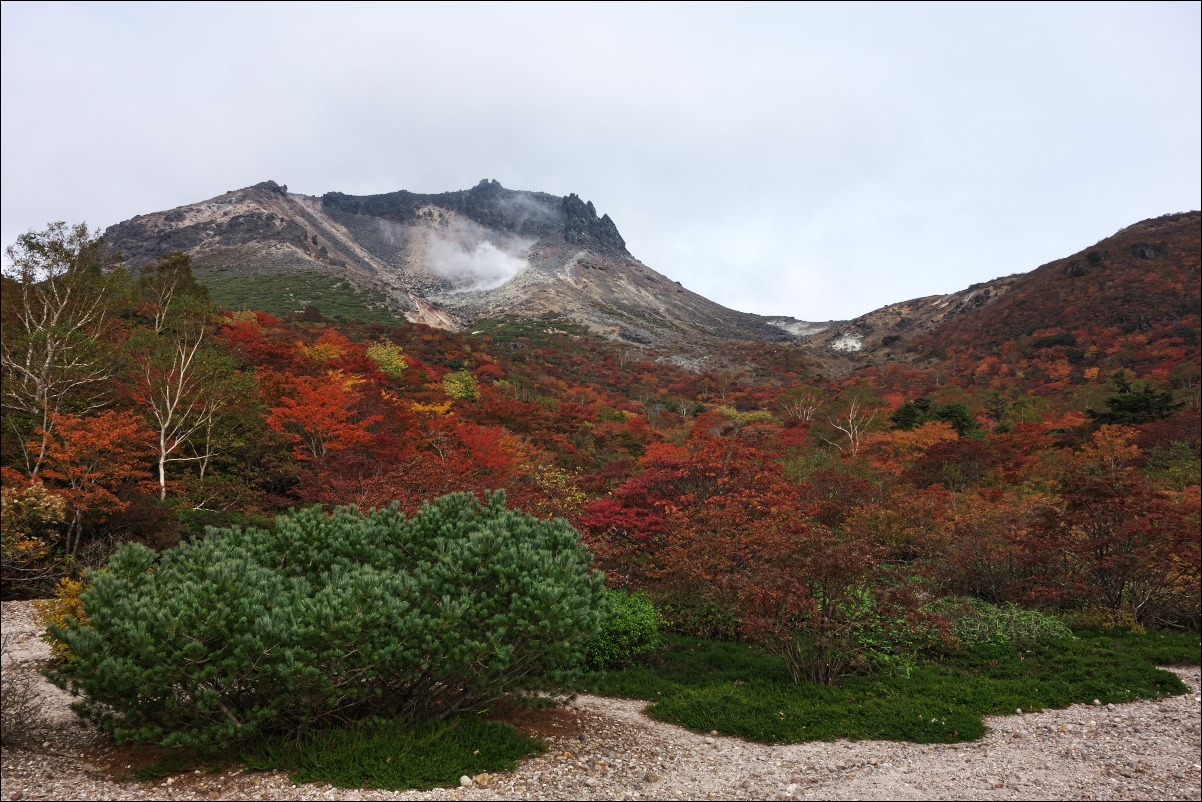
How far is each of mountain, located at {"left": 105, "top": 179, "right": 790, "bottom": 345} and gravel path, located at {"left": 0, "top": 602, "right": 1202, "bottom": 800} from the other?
70.4 metres

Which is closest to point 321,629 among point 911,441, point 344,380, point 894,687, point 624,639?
point 624,639

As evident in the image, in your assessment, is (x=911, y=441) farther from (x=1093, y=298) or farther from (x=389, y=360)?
(x=1093, y=298)

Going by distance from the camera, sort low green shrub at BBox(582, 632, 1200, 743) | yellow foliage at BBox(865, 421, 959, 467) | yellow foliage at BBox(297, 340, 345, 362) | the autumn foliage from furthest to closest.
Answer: yellow foliage at BBox(297, 340, 345, 362) → yellow foliage at BBox(865, 421, 959, 467) → the autumn foliage → low green shrub at BBox(582, 632, 1200, 743)

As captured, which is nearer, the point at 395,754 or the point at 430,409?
the point at 395,754

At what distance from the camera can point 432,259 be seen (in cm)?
16575

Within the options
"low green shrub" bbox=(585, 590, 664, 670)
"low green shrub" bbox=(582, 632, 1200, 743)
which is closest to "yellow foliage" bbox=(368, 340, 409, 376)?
"low green shrub" bbox=(585, 590, 664, 670)

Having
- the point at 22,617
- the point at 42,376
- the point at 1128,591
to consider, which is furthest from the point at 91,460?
the point at 1128,591

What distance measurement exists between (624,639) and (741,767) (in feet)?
12.9

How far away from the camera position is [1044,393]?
45656 millimetres

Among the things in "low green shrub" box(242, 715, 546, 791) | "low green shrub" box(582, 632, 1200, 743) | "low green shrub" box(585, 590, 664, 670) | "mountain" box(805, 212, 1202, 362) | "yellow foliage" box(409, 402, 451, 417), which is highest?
"mountain" box(805, 212, 1202, 362)

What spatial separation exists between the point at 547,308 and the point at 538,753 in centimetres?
10268

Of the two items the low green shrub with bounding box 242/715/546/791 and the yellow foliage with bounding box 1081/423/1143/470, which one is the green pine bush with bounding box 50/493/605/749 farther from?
the yellow foliage with bounding box 1081/423/1143/470

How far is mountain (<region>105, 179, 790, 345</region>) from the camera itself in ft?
299

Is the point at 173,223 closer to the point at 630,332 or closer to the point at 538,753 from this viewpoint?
the point at 630,332
